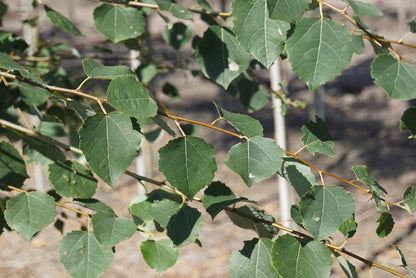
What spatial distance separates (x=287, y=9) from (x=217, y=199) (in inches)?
14.8

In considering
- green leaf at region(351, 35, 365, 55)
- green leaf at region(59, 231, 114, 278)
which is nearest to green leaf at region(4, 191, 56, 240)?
green leaf at region(59, 231, 114, 278)

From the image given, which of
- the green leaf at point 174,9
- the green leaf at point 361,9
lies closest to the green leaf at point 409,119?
the green leaf at point 361,9

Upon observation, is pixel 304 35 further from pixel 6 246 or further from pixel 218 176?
pixel 218 176

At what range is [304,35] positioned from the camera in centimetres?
84

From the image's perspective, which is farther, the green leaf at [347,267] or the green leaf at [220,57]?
the green leaf at [220,57]

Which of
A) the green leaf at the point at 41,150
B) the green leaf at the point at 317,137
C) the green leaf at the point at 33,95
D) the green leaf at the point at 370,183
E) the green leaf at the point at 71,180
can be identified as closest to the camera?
the green leaf at the point at 370,183

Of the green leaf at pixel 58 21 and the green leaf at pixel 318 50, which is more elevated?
the green leaf at pixel 318 50

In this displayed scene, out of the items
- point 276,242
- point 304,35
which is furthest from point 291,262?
point 304,35

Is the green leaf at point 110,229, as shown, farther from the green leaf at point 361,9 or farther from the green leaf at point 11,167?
the green leaf at point 361,9

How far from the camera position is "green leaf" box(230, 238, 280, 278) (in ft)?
3.03

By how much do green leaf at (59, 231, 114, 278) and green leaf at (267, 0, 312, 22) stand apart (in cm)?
58

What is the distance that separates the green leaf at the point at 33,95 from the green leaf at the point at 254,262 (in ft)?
2.73

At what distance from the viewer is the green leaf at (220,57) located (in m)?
1.09

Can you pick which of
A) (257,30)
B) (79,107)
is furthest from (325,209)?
(79,107)
